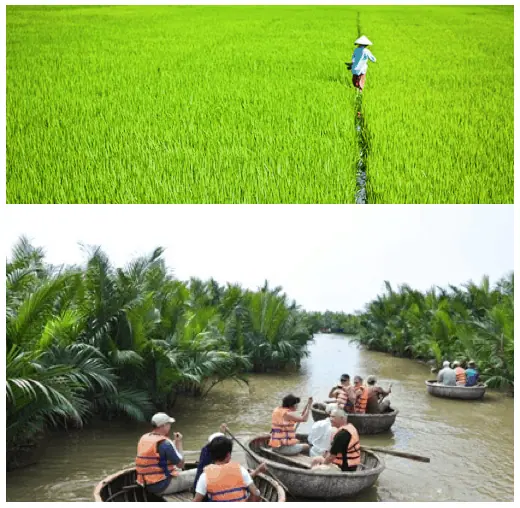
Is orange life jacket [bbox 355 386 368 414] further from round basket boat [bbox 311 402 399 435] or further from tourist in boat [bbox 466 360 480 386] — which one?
tourist in boat [bbox 466 360 480 386]

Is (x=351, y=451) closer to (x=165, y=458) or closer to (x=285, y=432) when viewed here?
(x=285, y=432)

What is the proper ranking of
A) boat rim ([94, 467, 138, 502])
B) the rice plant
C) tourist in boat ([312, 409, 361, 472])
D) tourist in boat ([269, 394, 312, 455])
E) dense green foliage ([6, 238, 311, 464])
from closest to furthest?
1. boat rim ([94, 467, 138, 502])
2. tourist in boat ([312, 409, 361, 472])
3. dense green foliage ([6, 238, 311, 464])
4. tourist in boat ([269, 394, 312, 455])
5. the rice plant

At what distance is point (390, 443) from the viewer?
7797 mm

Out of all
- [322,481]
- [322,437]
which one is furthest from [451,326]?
[322,481]

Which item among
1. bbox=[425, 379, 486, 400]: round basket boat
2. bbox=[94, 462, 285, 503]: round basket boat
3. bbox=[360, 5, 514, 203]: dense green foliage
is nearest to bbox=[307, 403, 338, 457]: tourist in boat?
bbox=[94, 462, 285, 503]: round basket boat

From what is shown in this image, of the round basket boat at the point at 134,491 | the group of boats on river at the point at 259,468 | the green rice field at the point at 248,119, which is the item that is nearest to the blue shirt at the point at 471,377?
the green rice field at the point at 248,119

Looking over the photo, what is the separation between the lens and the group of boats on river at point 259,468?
392 cm

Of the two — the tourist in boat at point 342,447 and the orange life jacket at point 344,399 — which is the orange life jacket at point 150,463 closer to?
the tourist in boat at point 342,447

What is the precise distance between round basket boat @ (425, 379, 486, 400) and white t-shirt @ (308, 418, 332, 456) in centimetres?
543

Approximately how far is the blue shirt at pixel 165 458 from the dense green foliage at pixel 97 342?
80 cm

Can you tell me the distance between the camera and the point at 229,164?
21.7ft

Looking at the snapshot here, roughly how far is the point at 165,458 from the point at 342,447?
1.55 m

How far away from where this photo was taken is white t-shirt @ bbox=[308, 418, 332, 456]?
575cm

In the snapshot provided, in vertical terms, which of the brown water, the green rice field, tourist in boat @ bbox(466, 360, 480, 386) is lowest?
the brown water
